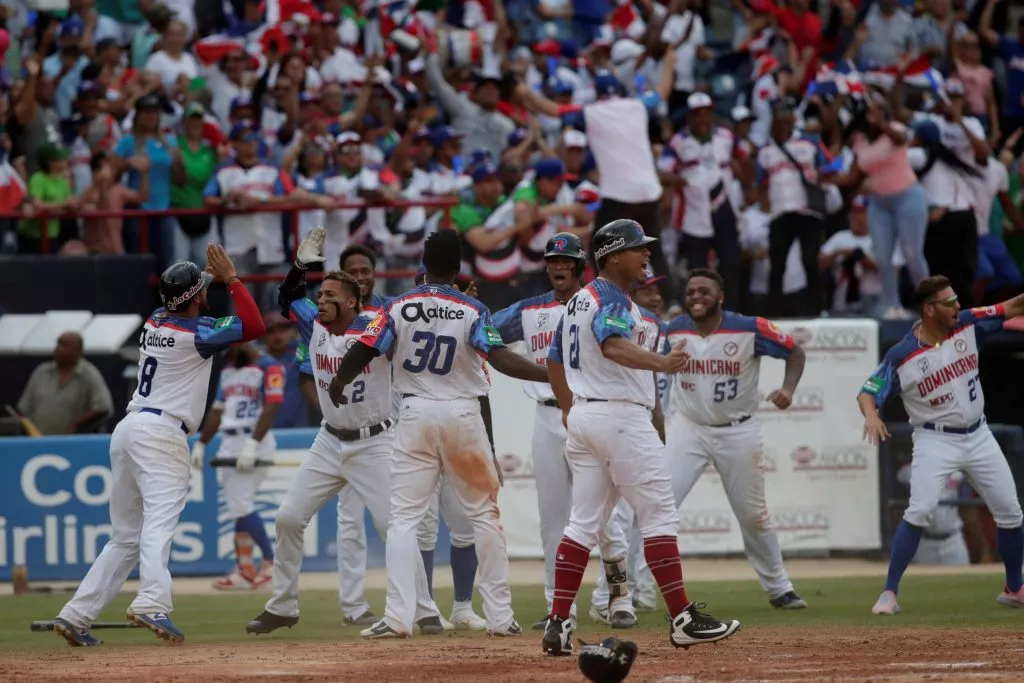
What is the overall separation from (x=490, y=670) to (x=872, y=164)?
10452mm

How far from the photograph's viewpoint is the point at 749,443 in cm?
1227

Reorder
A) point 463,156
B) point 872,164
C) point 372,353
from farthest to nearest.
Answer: point 463,156 → point 872,164 → point 372,353

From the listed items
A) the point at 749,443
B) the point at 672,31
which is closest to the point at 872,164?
the point at 672,31

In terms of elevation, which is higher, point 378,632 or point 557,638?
point 557,638

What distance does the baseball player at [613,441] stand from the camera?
9.00 metres

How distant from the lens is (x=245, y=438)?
49.2ft

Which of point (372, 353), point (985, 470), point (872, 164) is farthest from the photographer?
point (872, 164)

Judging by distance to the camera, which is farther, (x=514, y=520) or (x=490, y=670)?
(x=514, y=520)

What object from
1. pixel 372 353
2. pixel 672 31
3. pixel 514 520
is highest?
pixel 672 31

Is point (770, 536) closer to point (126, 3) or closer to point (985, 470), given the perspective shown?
point (985, 470)

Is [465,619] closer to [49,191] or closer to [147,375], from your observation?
[147,375]

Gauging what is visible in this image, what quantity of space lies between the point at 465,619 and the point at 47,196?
8.01 m

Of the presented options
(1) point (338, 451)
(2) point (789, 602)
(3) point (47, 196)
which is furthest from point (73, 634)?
(3) point (47, 196)

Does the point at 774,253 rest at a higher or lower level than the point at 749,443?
higher
